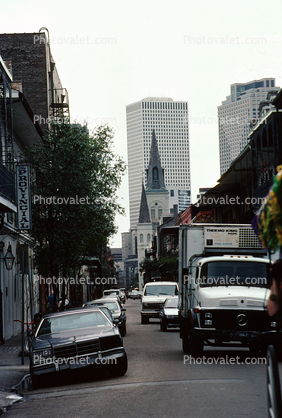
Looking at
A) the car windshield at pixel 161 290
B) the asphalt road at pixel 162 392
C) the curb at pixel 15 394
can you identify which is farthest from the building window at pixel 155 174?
the curb at pixel 15 394

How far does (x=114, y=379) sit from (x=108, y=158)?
2560 cm

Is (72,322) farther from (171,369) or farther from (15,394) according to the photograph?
(15,394)

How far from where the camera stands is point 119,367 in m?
12.0

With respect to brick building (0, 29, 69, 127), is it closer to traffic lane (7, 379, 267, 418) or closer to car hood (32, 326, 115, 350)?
car hood (32, 326, 115, 350)

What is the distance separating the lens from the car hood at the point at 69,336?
1195 cm

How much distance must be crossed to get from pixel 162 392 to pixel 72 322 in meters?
3.72

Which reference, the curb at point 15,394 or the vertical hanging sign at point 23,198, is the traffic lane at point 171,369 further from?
the vertical hanging sign at point 23,198

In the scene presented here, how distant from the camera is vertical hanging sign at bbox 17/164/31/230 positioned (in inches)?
909

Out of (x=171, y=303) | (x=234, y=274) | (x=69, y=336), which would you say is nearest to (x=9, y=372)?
(x=69, y=336)

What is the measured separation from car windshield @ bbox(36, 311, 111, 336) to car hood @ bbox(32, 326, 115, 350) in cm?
24

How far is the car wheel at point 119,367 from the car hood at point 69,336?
1.73ft

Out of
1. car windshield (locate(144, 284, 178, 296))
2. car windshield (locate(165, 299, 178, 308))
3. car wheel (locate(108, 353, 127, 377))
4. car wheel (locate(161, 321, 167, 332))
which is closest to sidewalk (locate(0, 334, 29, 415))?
car wheel (locate(108, 353, 127, 377))

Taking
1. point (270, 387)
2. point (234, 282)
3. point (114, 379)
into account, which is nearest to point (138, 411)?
point (114, 379)

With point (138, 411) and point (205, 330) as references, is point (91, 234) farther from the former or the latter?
point (138, 411)
